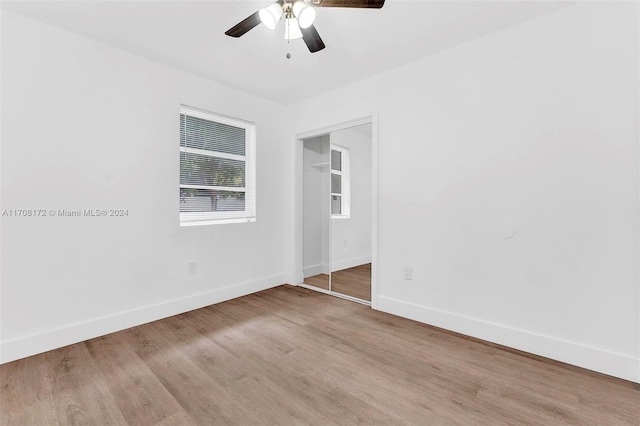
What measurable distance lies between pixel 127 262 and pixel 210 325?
98 centimetres

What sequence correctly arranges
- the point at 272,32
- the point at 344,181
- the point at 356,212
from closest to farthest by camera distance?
the point at 272,32 < the point at 356,212 < the point at 344,181

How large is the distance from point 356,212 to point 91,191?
8.68ft

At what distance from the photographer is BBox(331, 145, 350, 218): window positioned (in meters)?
3.59

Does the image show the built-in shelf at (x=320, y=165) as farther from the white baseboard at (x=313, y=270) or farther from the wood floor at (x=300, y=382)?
the wood floor at (x=300, y=382)

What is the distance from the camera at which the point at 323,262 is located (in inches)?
165

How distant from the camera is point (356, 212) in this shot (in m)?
3.48

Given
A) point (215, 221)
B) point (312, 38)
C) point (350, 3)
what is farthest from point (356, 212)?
point (350, 3)

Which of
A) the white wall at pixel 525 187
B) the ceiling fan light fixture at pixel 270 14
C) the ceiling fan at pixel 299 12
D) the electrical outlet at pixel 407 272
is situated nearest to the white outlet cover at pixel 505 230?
the white wall at pixel 525 187

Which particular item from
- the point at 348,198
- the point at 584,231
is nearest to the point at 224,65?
the point at 348,198

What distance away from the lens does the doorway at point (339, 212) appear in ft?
10.9

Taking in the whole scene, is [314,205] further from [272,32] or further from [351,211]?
[272,32]

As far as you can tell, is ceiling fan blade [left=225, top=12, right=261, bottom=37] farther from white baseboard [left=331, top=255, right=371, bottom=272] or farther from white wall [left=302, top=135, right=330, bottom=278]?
white baseboard [left=331, top=255, right=371, bottom=272]

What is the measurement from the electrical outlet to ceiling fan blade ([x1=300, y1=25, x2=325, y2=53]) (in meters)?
2.16

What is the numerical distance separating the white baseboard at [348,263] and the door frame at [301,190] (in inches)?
10.1
